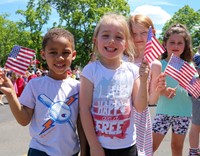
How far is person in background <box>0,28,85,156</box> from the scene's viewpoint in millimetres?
2684

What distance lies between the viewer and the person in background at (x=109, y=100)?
2650 millimetres

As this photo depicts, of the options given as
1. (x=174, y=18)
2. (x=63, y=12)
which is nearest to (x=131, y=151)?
(x=63, y=12)

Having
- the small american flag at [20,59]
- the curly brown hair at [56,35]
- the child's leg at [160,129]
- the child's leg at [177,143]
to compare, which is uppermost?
the curly brown hair at [56,35]

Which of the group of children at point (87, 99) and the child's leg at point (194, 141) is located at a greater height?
the group of children at point (87, 99)

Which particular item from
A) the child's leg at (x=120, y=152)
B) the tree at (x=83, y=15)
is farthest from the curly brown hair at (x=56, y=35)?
the tree at (x=83, y=15)

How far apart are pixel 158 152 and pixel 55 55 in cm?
373

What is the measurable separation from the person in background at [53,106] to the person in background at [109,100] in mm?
139

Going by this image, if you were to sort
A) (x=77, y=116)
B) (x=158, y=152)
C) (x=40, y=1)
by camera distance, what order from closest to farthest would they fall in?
(x=77, y=116) → (x=158, y=152) → (x=40, y=1)

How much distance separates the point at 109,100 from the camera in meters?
2.66

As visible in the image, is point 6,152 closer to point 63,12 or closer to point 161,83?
point 161,83

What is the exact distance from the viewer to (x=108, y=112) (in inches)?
104

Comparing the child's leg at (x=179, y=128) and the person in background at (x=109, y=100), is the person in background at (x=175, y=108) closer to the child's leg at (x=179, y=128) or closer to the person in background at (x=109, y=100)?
the child's leg at (x=179, y=128)

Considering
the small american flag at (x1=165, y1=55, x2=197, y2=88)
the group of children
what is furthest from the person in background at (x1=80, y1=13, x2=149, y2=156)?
the small american flag at (x1=165, y1=55, x2=197, y2=88)

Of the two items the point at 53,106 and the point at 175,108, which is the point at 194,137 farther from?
the point at 53,106
